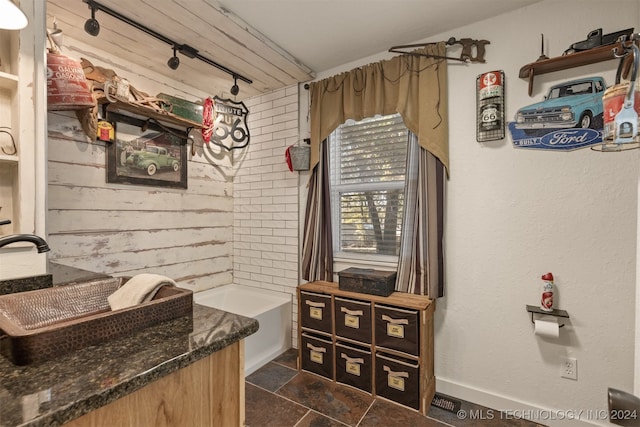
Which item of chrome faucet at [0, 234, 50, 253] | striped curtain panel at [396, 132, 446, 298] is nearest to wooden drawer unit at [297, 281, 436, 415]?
striped curtain panel at [396, 132, 446, 298]

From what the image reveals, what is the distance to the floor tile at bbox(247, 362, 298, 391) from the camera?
7.43ft

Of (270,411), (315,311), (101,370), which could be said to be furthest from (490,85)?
(270,411)

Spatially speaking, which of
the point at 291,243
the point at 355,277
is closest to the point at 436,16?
the point at 355,277

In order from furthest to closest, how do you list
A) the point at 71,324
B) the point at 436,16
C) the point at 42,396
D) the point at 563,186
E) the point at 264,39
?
the point at 264,39
the point at 436,16
the point at 563,186
the point at 71,324
the point at 42,396

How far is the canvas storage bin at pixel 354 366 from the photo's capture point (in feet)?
6.96

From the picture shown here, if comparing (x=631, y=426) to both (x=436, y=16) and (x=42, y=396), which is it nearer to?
(x=42, y=396)

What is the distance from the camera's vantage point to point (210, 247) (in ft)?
10.1

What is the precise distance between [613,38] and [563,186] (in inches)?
31.2

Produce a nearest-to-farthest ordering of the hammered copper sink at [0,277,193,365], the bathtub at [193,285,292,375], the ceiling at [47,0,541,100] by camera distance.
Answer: the hammered copper sink at [0,277,193,365] < the ceiling at [47,0,541,100] < the bathtub at [193,285,292,375]

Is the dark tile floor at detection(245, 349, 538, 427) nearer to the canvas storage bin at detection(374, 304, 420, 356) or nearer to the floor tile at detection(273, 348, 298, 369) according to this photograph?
the floor tile at detection(273, 348, 298, 369)

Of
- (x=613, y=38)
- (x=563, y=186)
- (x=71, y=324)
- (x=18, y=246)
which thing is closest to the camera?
(x=71, y=324)

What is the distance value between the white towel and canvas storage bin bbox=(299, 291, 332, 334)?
4.62 feet

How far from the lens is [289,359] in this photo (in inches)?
104

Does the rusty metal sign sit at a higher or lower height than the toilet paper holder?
higher
